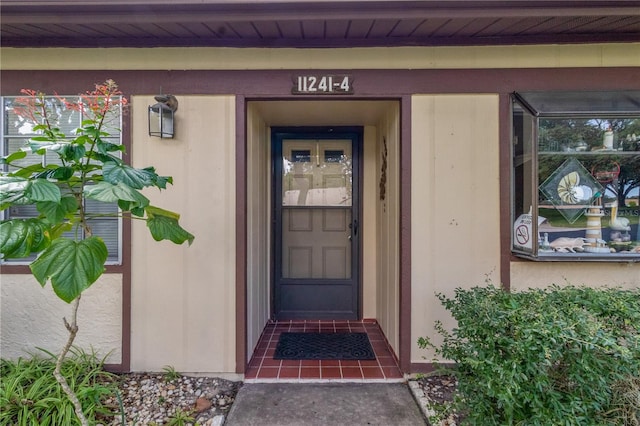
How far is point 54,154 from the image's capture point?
105 inches

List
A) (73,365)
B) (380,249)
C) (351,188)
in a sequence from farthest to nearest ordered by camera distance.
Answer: (351,188), (380,249), (73,365)

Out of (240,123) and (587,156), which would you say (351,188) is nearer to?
(240,123)

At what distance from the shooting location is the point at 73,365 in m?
2.47

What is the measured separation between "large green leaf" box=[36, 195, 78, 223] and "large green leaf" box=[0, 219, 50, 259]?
0.30 feet

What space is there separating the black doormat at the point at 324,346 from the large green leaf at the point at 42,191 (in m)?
2.07

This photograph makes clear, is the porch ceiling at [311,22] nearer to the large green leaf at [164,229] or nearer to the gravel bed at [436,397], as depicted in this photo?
the large green leaf at [164,229]

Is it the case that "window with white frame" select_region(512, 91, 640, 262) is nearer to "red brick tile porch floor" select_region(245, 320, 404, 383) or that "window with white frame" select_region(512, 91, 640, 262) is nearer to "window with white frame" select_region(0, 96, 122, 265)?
"red brick tile porch floor" select_region(245, 320, 404, 383)

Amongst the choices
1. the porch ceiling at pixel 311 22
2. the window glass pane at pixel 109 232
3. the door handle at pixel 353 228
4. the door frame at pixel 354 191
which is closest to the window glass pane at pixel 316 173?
the door frame at pixel 354 191

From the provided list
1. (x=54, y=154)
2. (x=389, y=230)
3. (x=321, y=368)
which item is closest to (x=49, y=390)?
(x=54, y=154)

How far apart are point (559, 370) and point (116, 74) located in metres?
3.39

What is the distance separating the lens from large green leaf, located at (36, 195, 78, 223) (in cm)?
157

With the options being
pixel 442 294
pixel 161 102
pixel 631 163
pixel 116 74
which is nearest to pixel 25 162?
pixel 116 74

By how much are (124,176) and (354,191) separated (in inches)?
103

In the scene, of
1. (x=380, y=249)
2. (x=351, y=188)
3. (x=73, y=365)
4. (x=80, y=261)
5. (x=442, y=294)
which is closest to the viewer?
(x=80, y=261)
